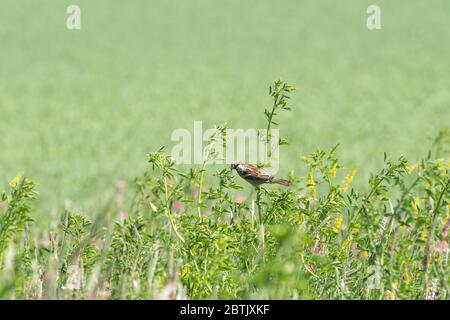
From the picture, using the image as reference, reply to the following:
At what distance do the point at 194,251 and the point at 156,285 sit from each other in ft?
1.96

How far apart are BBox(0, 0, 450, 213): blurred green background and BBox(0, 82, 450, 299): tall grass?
5.55 metres

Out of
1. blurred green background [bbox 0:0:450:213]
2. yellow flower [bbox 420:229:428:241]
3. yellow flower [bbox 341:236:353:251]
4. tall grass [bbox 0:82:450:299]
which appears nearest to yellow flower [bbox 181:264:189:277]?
tall grass [bbox 0:82:450:299]

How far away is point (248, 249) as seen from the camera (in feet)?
10.5

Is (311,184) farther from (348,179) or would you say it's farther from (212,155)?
(212,155)

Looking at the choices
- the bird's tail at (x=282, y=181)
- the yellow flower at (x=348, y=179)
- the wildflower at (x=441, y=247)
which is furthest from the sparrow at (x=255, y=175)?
the wildflower at (x=441, y=247)

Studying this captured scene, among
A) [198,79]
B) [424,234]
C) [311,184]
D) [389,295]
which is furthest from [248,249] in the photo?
[198,79]

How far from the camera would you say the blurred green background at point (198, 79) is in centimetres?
1880

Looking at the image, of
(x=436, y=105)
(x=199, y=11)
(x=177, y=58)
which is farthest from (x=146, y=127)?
(x=199, y=11)

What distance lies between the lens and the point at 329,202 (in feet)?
10.8

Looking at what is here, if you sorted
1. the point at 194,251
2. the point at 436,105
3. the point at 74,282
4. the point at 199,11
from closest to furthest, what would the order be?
the point at 74,282, the point at 194,251, the point at 436,105, the point at 199,11

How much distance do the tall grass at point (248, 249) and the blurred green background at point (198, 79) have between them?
18.2 feet

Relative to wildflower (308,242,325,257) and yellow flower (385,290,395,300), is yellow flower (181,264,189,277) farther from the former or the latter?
yellow flower (385,290,395,300)

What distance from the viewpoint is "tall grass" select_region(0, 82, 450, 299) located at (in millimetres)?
2840
